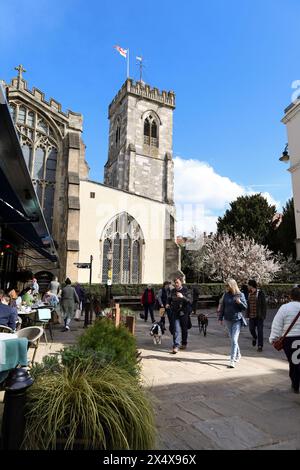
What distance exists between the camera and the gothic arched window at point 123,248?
2267 centimetres

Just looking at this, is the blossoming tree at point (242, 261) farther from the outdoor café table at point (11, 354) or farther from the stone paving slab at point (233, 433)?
the outdoor café table at point (11, 354)

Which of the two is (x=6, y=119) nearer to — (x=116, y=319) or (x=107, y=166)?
(x=116, y=319)

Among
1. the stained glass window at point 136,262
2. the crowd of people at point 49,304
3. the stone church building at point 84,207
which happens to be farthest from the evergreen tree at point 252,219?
the crowd of people at point 49,304

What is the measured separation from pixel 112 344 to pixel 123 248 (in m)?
19.6

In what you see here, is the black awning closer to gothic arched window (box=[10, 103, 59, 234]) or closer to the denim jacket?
the denim jacket

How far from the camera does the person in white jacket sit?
4.19 metres

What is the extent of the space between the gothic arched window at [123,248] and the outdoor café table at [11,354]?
729 inches

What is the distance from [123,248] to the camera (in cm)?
2325

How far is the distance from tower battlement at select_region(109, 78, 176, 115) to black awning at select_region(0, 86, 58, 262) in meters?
28.4

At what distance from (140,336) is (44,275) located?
44.4 feet

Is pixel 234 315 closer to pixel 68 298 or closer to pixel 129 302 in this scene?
pixel 68 298

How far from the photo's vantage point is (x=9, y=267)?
1566 cm

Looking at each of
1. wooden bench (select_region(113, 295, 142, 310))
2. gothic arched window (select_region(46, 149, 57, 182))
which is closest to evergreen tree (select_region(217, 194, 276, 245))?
wooden bench (select_region(113, 295, 142, 310))

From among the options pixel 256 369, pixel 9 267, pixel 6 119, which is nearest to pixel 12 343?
pixel 6 119
